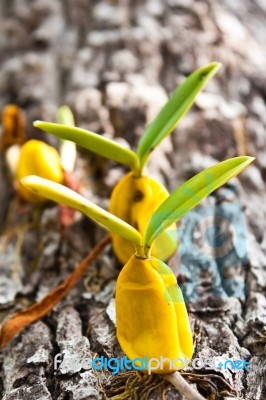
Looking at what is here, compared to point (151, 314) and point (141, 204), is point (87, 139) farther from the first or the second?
point (151, 314)

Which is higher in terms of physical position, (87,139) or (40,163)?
(87,139)

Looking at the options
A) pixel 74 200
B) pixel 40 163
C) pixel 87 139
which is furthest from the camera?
pixel 40 163

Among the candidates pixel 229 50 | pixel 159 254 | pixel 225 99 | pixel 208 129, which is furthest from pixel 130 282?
pixel 229 50

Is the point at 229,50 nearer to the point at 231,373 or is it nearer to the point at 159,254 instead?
the point at 159,254

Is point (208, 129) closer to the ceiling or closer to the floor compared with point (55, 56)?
closer to the ceiling

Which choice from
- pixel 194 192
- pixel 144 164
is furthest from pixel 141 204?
pixel 194 192

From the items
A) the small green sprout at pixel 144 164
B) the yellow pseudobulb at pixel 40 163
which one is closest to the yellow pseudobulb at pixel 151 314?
the small green sprout at pixel 144 164
